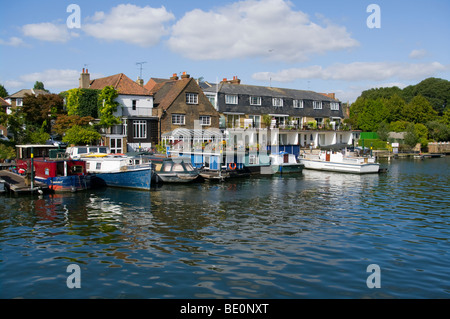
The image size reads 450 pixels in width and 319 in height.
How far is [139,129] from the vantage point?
179 ft

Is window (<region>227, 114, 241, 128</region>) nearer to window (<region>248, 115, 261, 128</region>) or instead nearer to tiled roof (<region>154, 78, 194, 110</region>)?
window (<region>248, 115, 261, 128</region>)

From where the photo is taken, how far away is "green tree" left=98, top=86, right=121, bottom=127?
52.0 meters

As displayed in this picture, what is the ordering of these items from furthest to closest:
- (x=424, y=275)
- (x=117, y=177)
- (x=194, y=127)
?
(x=194, y=127) < (x=117, y=177) < (x=424, y=275)

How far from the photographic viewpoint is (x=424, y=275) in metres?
14.9

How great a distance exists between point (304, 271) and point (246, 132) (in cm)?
4699

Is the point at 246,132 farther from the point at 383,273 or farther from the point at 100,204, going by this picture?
the point at 383,273

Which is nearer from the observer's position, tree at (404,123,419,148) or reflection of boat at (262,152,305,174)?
reflection of boat at (262,152,305,174)

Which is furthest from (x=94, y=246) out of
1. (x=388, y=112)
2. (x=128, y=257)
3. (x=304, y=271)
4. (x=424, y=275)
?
(x=388, y=112)

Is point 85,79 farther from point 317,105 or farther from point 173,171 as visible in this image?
point 317,105

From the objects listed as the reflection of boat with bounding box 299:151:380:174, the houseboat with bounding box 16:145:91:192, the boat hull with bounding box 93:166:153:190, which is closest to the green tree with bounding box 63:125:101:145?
the houseboat with bounding box 16:145:91:192

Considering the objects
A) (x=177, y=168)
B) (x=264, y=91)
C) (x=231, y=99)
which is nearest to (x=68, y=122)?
(x=177, y=168)

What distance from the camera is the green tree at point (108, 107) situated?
2048 inches

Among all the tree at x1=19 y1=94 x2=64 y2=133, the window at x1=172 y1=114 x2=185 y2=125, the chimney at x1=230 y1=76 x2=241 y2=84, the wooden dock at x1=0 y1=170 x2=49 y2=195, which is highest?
the chimney at x1=230 y1=76 x2=241 y2=84

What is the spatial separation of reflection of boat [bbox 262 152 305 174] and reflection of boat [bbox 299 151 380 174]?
13.0 ft
